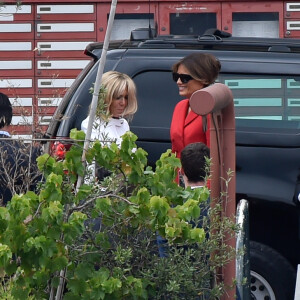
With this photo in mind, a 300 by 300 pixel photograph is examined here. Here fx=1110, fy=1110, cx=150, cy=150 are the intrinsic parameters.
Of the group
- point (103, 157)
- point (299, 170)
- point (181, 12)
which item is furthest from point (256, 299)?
point (181, 12)

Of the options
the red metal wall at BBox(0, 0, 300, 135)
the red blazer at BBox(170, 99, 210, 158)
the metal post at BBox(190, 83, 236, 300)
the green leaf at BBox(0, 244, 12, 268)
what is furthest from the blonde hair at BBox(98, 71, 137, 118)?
the red metal wall at BBox(0, 0, 300, 135)

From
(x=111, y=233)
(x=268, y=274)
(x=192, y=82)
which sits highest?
(x=192, y=82)

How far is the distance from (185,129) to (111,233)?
2.14 metres

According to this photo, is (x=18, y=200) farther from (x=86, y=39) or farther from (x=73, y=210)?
(x=86, y=39)

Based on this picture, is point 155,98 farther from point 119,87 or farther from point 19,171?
point 19,171

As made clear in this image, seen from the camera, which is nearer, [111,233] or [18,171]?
[111,233]

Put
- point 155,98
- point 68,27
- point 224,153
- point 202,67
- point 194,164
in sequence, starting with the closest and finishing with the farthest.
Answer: point 224,153, point 194,164, point 202,67, point 155,98, point 68,27

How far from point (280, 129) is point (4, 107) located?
1749mm

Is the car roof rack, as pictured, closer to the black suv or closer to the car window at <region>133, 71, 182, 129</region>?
the black suv

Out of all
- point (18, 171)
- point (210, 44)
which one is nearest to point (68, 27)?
point (210, 44)

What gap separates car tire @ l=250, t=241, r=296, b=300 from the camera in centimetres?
662

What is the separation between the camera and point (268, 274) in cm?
663

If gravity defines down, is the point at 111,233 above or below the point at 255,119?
above

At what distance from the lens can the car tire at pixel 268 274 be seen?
261 inches
